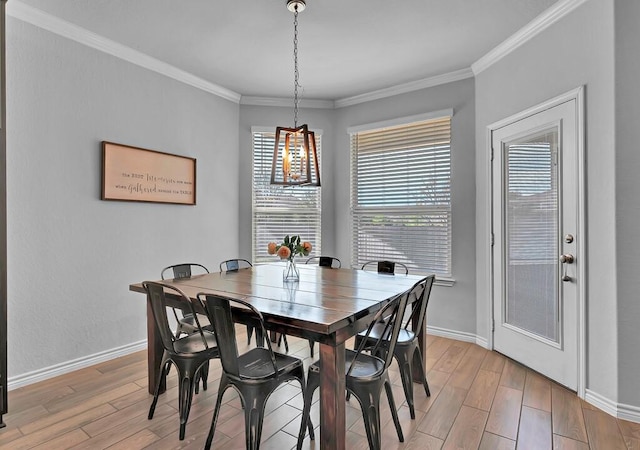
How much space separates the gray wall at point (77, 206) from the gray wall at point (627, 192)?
147 inches

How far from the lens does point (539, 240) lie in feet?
9.71

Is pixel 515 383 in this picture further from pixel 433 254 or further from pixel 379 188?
pixel 379 188

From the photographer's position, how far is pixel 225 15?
9.02 ft

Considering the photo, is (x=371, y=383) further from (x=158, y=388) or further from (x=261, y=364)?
(x=158, y=388)

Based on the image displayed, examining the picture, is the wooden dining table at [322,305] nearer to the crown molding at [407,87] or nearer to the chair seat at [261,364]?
the chair seat at [261,364]

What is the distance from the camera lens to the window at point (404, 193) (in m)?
3.91

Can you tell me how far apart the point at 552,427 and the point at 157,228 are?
11.8 ft

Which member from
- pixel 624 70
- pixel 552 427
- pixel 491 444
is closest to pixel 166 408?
pixel 491 444

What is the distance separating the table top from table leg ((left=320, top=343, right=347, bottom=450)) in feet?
0.42

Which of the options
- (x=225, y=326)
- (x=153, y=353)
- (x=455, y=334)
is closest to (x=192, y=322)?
(x=153, y=353)

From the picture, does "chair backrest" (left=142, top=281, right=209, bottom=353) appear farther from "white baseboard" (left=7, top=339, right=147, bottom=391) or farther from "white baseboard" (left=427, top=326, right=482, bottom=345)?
"white baseboard" (left=427, top=326, right=482, bottom=345)

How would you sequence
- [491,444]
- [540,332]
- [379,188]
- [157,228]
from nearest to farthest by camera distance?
[491,444] → [540,332] → [157,228] → [379,188]

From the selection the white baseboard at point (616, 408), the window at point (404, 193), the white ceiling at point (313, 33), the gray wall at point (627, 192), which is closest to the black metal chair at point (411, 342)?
the white baseboard at point (616, 408)

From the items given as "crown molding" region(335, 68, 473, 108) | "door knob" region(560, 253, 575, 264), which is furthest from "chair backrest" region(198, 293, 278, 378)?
"crown molding" region(335, 68, 473, 108)
